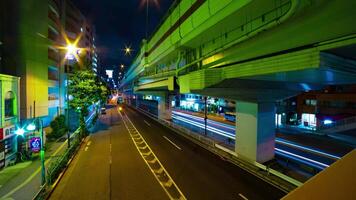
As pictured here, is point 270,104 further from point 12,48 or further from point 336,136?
point 12,48

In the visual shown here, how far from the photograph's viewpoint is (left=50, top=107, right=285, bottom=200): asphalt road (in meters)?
12.4

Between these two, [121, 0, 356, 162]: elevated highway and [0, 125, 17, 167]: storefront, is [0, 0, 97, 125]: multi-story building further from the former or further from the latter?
[121, 0, 356, 162]: elevated highway

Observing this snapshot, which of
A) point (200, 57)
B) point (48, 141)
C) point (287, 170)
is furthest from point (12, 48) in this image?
point (287, 170)

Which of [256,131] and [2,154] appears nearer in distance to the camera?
[2,154]

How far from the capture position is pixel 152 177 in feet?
48.8

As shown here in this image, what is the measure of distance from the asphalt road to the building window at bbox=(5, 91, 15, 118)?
23.0 feet

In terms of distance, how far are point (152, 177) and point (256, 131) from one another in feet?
29.0

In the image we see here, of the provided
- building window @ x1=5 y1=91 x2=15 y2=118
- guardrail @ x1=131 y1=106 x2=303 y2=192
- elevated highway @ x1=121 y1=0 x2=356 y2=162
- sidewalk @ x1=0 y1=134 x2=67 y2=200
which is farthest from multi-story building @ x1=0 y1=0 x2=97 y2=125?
guardrail @ x1=131 y1=106 x2=303 y2=192

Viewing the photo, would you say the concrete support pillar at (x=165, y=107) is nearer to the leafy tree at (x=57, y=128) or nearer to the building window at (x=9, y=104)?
the leafy tree at (x=57, y=128)

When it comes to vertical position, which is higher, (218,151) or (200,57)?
(200,57)

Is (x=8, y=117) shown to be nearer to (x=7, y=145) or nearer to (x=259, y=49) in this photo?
(x=7, y=145)

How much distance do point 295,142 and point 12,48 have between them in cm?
3790

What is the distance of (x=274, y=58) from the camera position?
9.48 meters

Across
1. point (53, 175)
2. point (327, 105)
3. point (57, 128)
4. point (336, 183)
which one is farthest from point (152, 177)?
point (327, 105)
